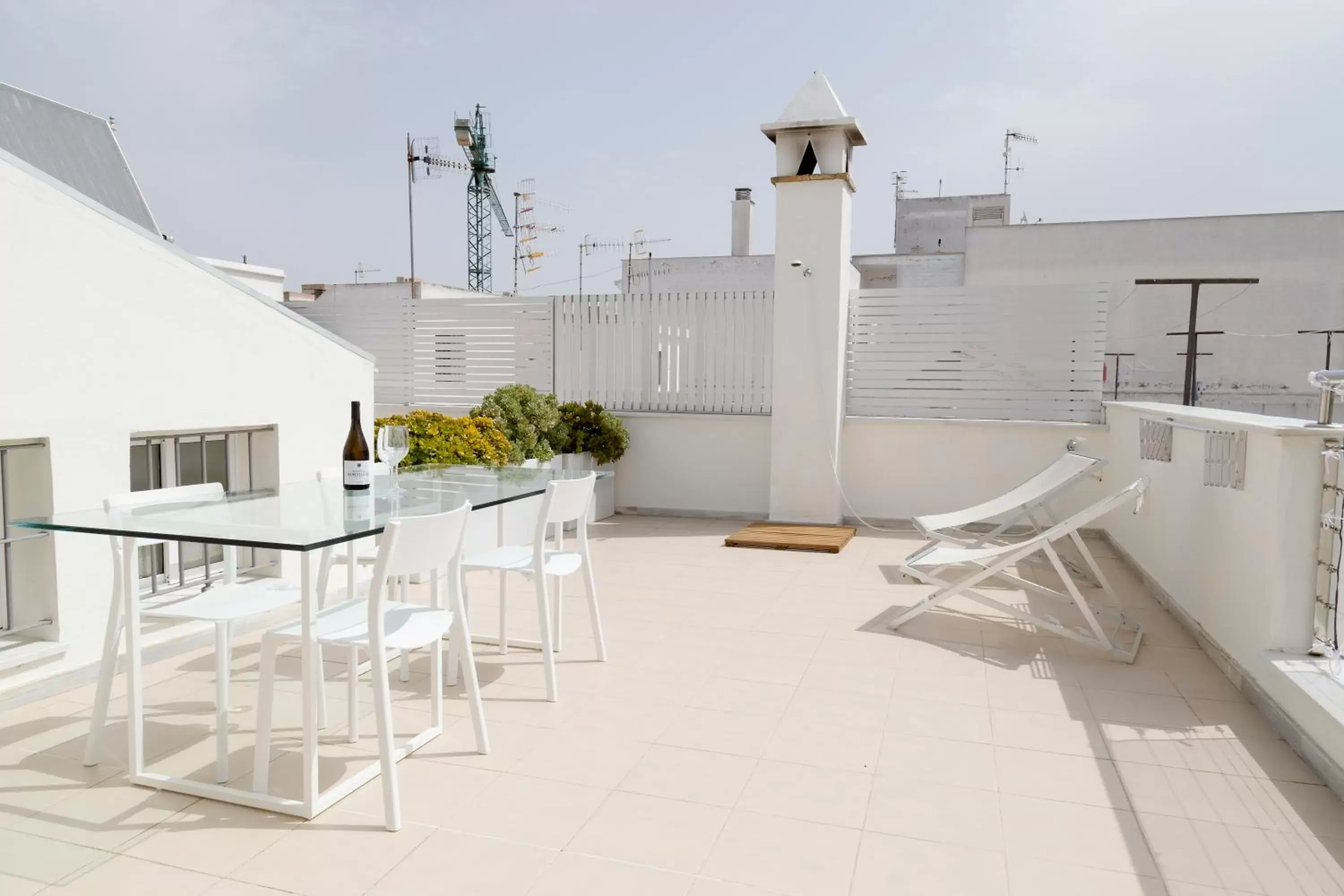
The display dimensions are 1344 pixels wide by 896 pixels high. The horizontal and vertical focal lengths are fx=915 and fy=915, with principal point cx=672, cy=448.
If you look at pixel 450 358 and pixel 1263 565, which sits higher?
pixel 450 358

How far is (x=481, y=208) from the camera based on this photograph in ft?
74.8

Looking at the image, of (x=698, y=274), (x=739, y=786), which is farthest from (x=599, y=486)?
(x=698, y=274)

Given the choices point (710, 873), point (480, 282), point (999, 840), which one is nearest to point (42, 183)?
point (710, 873)

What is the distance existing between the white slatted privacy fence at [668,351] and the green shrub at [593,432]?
1.76 ft

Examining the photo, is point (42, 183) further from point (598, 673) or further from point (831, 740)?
point (831, 740)

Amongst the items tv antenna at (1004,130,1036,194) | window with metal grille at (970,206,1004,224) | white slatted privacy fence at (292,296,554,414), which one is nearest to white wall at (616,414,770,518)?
white slatted privacy fence at (292,296,554,414)

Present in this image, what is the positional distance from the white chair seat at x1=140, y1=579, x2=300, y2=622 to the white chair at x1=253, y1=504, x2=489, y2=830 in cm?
20

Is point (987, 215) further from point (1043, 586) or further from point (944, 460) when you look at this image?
point (1043, 586)

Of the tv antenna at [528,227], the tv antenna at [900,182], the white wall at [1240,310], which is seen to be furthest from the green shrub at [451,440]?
the tv antenna at [900,182]

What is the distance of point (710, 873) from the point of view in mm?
2377

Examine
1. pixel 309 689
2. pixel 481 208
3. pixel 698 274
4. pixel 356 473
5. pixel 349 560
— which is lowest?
pixel 309 689

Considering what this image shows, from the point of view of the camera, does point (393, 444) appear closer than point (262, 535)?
No

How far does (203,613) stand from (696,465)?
5898 mm

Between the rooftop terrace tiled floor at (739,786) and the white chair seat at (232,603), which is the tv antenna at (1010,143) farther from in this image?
the white chair seat at (232,603)
